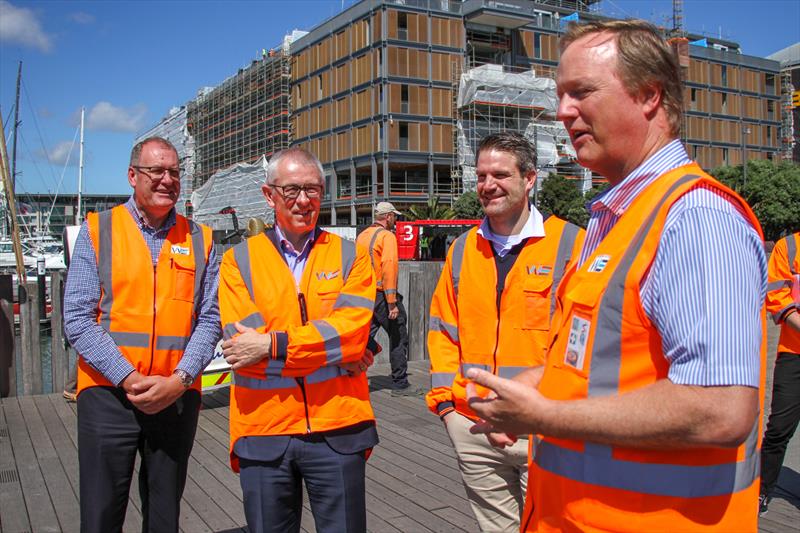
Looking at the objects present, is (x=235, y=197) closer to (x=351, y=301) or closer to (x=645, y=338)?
(x=351, y=301)

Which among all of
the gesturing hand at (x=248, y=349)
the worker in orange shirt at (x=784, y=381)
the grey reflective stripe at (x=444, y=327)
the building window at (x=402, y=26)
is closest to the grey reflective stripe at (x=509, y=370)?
the grey reflective stripe at (x=444, y=327)

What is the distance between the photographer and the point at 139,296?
3316 mm

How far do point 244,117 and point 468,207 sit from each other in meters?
34.3

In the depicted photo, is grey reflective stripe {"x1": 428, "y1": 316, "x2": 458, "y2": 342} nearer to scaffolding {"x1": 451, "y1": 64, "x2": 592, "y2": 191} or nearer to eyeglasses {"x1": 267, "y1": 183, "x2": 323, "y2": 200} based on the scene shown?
eyeglasses {"x1": 267, "y1": 183, "x2": 323, "y2": 200}

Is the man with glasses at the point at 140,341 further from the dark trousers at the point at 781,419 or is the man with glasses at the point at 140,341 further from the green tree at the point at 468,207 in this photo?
the green tree at the point at 468,207

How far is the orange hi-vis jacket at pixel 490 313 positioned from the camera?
A: 3098 millimetres

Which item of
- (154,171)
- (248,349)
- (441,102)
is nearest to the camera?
(248,349)

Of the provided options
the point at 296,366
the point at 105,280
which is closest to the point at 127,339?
the point at 105,280

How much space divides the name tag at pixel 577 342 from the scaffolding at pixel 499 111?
5762 centimetres

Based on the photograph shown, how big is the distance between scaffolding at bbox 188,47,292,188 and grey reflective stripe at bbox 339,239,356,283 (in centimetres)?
6306

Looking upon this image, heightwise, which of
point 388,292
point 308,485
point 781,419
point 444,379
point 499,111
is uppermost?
point 499,111

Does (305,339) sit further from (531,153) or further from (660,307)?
(660,307)

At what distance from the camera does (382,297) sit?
8.14 meters

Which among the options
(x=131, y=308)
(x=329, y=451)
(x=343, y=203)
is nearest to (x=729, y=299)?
(x=329, y=451)
